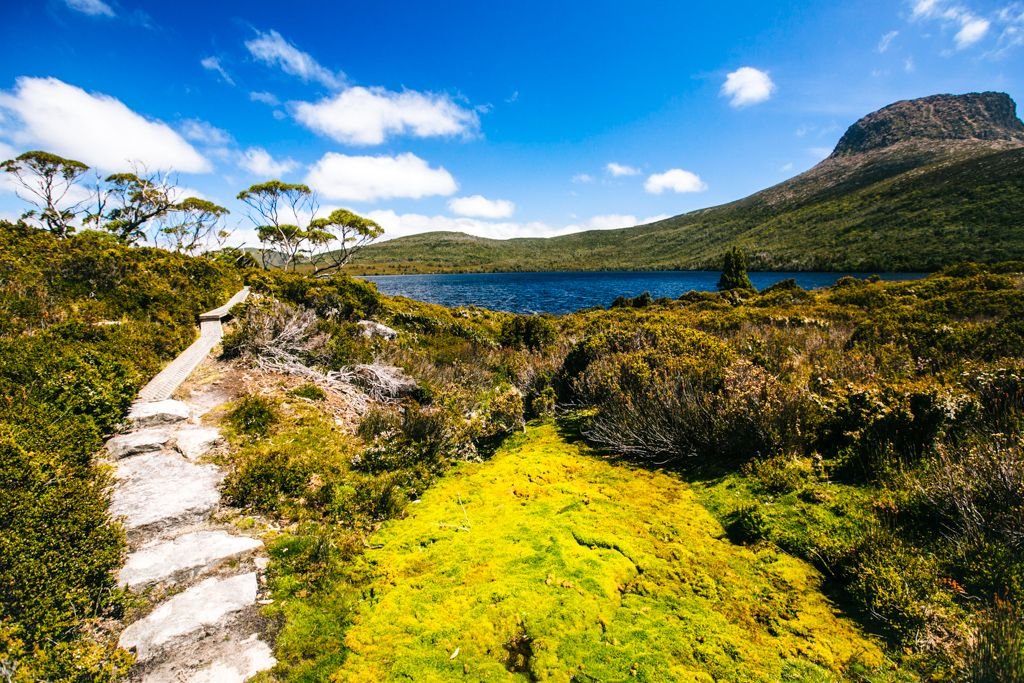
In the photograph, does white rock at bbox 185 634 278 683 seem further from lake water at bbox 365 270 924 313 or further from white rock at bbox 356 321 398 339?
lake water at bbox 365 270 924 313

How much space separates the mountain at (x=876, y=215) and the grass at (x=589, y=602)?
83030 mm

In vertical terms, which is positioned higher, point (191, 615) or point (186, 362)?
point (186, 362)

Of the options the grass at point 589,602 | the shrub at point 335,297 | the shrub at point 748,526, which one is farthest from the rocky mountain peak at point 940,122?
the grass at point 589,602

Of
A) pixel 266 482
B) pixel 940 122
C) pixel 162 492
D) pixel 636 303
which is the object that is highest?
pixel 940 122

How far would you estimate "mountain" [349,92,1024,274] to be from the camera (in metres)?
71.7

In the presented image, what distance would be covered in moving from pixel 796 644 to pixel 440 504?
3.64 m

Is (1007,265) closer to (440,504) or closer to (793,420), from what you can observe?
(793,420)

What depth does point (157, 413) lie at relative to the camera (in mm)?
6590

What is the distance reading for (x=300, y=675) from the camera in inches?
109

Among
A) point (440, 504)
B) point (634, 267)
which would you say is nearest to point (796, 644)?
point (440, 504)

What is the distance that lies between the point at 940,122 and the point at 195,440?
282596mm

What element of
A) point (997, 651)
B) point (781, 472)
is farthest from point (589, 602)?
point (781, 472)

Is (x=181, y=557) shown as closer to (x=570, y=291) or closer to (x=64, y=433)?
(x=64, y=433)

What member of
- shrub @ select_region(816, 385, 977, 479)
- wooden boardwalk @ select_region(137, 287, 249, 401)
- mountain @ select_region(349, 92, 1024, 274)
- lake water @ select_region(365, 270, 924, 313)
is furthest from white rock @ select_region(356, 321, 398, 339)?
mountain @ select_region(349, 92, 1024, 274)
